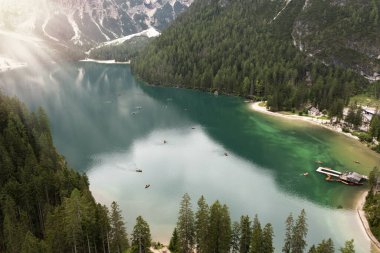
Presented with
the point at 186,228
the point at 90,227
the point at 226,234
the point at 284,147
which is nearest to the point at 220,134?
the point at 284,147

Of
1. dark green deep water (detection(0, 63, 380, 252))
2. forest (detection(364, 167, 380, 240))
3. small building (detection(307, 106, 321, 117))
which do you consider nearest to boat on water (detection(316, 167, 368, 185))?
dark green deep water (detection(0, 63, 380, 252))

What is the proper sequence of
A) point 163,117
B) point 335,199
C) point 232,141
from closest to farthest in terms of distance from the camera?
point 335,199 → point 232,141 → point 163,117

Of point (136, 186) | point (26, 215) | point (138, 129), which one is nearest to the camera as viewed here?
point (26, 215)

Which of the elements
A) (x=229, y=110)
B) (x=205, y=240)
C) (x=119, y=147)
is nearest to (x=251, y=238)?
(x=205, y=240)

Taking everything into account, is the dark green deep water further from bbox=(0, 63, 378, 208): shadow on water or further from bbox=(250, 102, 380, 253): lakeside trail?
bbox=(250, 102, 380, 253): lakeside trail

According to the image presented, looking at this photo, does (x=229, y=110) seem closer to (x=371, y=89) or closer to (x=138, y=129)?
(x=138, y=129)

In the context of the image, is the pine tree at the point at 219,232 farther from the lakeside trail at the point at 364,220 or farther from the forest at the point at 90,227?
the lakeside trail at the point at 364,220

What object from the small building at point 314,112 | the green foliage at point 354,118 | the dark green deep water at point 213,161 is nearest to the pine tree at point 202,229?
the dark green deep water at point 213,161

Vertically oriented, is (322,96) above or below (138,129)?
above
